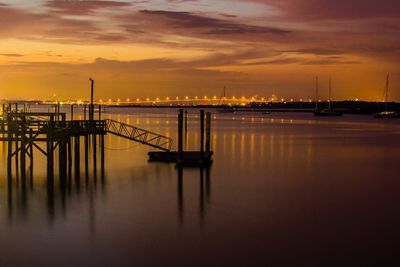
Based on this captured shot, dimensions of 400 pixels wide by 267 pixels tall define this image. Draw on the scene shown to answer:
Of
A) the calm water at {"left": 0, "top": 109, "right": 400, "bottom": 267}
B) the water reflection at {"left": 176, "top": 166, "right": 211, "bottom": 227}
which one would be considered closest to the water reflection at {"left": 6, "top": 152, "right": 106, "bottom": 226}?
the calm water at {"left": 0, "top": 109, "right": 400, "bottom": 267}

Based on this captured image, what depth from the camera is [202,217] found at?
16094mm

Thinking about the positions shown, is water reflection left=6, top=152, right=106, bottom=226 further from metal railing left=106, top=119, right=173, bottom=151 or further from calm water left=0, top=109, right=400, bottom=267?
metal railing left=106, top=119, right=173, bottom=151

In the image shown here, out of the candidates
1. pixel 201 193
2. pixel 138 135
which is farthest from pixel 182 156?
pixel 201 193

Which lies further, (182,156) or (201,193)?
(182,156)

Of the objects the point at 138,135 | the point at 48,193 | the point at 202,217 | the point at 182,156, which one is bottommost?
the point at 202,217

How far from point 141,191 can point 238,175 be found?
6.00 metres

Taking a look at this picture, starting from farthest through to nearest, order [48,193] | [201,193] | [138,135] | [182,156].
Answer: [138,135] < [182,156] < [201,193] < [48,193]

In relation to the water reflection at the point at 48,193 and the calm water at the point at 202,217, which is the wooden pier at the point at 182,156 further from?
the water reflection at the point at 48,193

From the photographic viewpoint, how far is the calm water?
12445 millimetres

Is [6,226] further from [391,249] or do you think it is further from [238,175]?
[238,175]

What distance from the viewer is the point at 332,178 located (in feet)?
80.0

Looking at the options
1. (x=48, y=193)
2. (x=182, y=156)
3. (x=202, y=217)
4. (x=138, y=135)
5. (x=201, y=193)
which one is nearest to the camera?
(x=202, y=217)

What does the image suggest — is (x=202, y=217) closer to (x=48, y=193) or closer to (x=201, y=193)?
(x=201, y=193)

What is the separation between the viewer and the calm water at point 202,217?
40.8 ft
